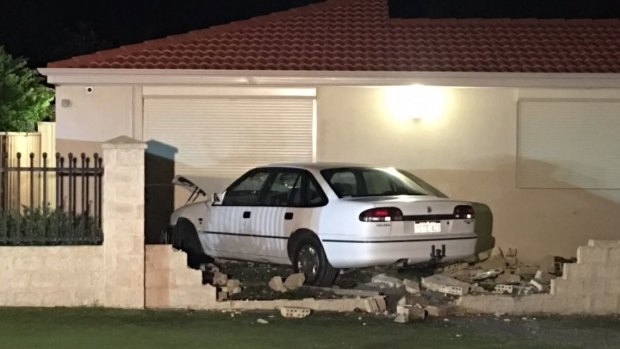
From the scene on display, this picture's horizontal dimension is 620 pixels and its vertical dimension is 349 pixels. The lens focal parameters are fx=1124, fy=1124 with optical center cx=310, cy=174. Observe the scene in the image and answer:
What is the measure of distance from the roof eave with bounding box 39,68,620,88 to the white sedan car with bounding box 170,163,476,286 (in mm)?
2059

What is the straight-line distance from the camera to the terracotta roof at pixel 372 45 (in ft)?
51.9

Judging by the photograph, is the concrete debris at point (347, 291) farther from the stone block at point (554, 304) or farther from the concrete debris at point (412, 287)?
the stone block at point (554, 304)

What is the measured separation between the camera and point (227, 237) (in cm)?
1366

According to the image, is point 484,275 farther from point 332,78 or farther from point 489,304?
point 332,78

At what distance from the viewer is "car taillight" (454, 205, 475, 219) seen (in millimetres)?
12500

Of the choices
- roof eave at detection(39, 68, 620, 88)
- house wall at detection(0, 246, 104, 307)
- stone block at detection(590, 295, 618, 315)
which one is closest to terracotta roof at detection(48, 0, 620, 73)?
roof eave at detection(39, 68, 620, 88)

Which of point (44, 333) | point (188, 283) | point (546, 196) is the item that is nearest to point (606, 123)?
point (546, 196)

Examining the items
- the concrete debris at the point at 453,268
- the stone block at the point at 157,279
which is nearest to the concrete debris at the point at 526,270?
the concrete debris at the point at 453,268

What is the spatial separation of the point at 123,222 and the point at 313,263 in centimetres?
219

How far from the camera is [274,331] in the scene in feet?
34.8

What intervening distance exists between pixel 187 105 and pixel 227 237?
2.80 metres

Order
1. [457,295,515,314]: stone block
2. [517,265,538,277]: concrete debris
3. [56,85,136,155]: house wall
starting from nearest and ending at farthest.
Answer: [457,295,515,314]: stone block, [517,265,538,277]: concrete debris, [56,85,136,155]: house wall

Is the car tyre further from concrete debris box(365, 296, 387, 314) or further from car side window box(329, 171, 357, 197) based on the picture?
concrete debris box(365, 296, 387, 314)

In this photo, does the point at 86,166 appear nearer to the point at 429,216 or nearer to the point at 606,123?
the point at 429,216
